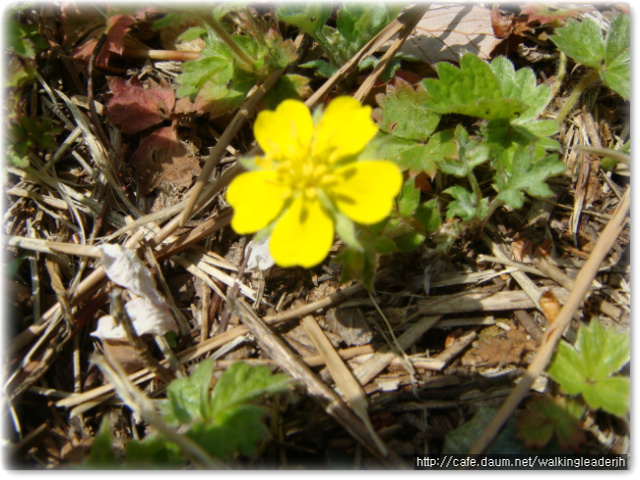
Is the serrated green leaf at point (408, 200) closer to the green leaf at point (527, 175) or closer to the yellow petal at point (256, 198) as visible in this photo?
the green leaf at point (527, 175)

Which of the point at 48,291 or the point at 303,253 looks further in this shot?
the point at 48,291

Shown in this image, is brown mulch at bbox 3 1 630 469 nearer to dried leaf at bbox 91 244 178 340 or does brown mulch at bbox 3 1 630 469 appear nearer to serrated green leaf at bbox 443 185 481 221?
dried leaf at bbox 91 244 178 340

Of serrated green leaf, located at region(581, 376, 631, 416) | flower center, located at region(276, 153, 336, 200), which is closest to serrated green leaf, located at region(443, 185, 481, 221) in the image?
flower center, located at region(276, 153, 336, 200)

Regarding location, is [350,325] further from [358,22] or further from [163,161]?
[358,22]

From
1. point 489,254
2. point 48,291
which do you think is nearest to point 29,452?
point 48,291

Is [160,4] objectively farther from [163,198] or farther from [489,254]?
[489,254]

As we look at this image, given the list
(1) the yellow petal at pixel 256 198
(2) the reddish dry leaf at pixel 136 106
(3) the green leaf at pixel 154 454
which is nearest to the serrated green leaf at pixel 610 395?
(1) the yellow petal at pixel 256 198

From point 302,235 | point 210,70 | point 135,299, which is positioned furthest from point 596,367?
point 210,70
